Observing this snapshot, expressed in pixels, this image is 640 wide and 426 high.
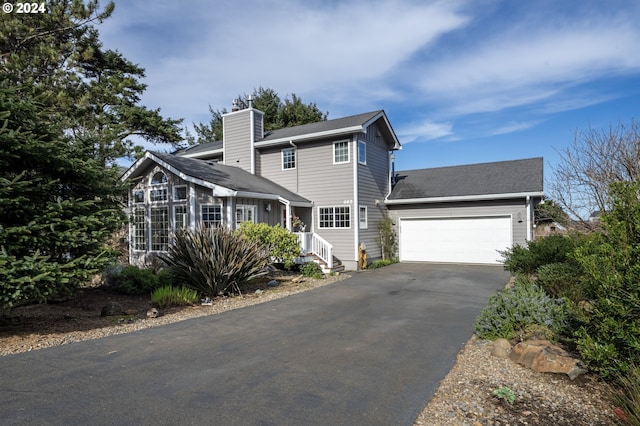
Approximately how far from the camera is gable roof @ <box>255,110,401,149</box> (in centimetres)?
1594

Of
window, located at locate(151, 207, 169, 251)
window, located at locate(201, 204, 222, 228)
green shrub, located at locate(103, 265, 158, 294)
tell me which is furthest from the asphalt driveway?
window, located at locate(151, 207, 169, 251)

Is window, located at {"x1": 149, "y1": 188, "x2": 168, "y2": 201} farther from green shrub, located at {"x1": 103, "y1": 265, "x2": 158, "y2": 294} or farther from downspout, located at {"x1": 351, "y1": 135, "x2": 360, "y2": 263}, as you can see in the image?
downspout, located at {"x1": 351, "y1": 135, "x2": 360, "y2": 263}

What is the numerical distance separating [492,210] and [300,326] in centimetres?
1254

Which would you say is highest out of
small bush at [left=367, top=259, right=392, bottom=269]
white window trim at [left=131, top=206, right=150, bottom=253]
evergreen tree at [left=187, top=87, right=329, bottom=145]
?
evergreen tree at [left=187, top=87, right=329, bottom=145]

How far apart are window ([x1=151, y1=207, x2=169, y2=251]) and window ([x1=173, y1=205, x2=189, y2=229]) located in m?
0.57

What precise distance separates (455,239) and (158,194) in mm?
13278

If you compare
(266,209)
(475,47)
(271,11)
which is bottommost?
(266,209)

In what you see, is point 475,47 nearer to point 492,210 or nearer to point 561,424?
point 492,210

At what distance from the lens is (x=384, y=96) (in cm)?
2234

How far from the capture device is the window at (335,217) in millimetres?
16281

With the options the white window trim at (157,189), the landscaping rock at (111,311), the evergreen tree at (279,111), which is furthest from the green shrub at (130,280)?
the evergreen tree at (279,111)

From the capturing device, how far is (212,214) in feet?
46.2

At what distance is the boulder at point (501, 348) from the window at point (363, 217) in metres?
11.1

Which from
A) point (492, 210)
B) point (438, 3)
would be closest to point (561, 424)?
point (438, 3)
